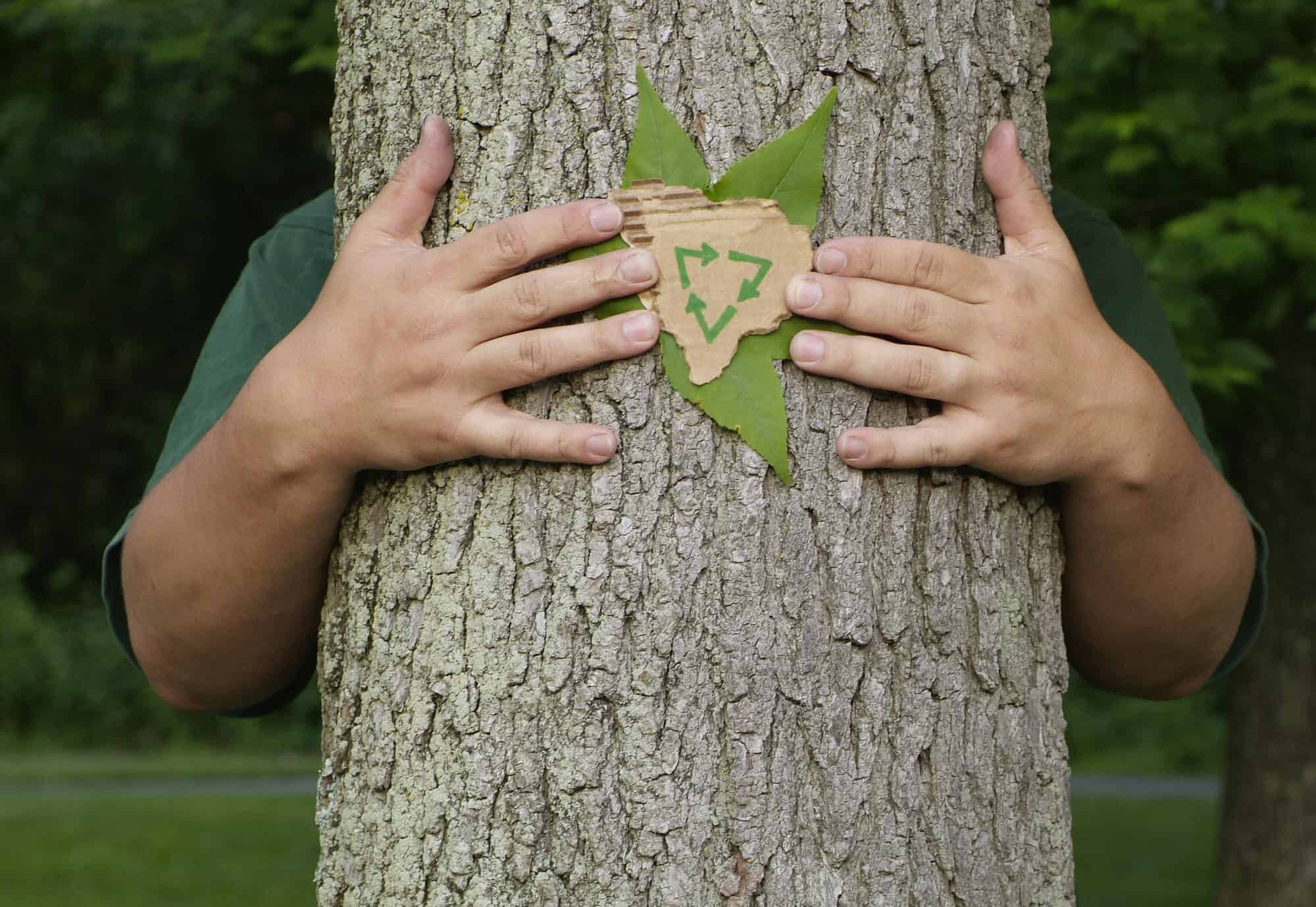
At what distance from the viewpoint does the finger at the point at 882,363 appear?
4.14ft

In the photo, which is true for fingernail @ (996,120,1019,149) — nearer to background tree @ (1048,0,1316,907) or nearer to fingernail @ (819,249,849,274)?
fingernail @ (819,249,849,274)

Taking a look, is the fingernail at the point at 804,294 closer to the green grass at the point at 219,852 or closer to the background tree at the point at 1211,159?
the background tree at the point at 1211,159

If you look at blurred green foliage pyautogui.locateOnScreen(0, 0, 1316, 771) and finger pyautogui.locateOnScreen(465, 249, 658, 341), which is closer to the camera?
finger pyautogui.locateOnScreen(465, 249, 658, 341)

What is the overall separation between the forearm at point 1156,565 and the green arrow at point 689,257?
481 millimetres

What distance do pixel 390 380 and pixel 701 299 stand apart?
0.32 meters

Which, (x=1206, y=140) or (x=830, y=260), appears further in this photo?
(x=1206, y=140)

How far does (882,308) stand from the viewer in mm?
1268

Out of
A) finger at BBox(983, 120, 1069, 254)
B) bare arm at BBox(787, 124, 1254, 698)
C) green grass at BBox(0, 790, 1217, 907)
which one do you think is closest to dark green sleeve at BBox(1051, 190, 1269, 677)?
bare arm at BBox(787, 124, 1254, 698)

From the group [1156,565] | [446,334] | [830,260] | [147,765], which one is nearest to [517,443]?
[446,334]

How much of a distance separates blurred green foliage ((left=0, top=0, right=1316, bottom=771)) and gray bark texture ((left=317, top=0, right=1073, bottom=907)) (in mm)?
2081

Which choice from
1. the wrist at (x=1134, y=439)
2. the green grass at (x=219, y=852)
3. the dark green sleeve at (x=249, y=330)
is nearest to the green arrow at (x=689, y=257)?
the wrist at (x=1134, y=439)

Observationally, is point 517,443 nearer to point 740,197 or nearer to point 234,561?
point 740,197

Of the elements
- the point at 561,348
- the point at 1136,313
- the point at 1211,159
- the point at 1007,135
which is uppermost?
the point at 1211,159

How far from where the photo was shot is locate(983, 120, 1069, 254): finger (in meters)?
1.38
